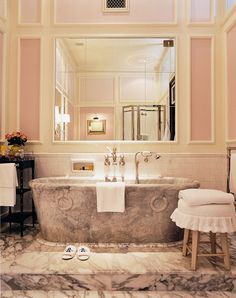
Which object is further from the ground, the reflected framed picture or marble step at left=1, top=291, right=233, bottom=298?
the reflected framed picture

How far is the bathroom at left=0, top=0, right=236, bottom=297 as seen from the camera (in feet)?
11.0

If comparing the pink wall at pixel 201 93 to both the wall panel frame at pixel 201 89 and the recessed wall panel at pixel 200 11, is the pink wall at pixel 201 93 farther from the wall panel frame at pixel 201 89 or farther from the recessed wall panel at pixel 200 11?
the recessed wall panel at pixel 200 11

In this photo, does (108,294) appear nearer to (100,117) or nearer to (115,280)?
(115,280)

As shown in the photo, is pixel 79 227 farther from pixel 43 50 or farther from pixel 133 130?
pixel 43 50

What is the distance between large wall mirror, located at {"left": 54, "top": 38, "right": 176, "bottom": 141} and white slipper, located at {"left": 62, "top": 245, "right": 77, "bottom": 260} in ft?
4.63

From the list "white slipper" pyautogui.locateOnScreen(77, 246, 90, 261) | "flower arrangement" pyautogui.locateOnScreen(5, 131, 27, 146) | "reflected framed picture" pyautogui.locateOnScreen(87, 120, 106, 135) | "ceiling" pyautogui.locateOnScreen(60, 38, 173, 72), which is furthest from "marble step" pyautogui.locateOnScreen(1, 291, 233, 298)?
"ceiling" pyautogui.locateOnScreen(60, 38, 173, 72)

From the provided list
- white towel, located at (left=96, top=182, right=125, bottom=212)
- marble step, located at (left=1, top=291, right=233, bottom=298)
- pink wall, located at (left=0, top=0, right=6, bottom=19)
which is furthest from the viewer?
pink wall, located at (left=0, top=0, right=6, bottom=19)

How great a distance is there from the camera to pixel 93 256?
7.60 feet

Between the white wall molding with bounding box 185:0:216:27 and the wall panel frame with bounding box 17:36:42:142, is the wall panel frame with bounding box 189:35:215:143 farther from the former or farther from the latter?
the wall panel frame with bounding box 17:36:42:142

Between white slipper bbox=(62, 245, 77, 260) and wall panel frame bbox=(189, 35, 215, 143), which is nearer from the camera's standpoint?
white slipper bbox=(62, 245, 77, 260)

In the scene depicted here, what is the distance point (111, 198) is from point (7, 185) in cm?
109

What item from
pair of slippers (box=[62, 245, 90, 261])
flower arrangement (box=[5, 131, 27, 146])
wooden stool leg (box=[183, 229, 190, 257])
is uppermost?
flower arrangement (box=[5, 131, 27, 146])

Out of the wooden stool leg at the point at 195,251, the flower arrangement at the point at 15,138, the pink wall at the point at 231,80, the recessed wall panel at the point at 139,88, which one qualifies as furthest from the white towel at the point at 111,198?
the pink wall at the point at 231,80

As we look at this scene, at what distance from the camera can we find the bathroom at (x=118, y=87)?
3346mm
